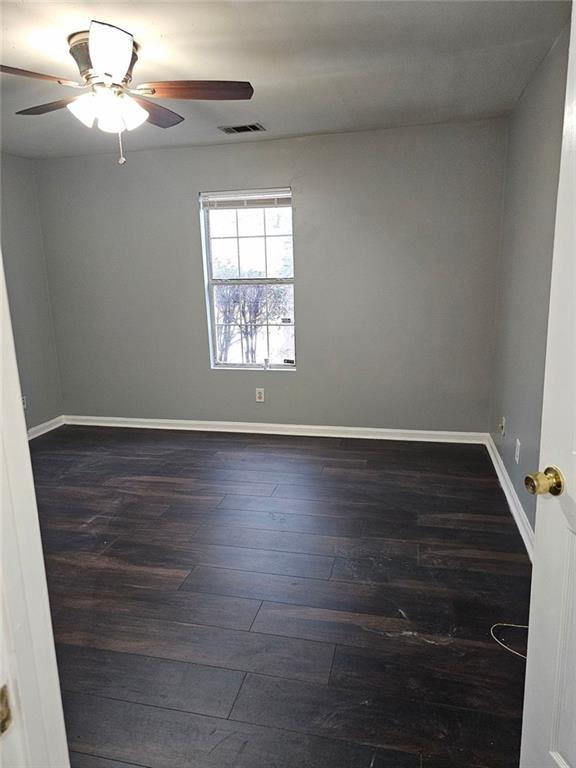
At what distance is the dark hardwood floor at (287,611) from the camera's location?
1.63m

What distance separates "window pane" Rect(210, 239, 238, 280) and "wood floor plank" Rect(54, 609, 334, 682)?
9.50 feet

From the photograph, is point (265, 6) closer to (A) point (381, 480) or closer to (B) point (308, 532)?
(B) point (308, 532)

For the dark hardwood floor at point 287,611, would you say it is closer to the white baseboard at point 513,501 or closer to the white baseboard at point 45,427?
the white baseboard at point 513,501

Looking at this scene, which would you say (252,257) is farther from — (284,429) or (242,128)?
(284,429)

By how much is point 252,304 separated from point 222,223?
Answer: 0.71m

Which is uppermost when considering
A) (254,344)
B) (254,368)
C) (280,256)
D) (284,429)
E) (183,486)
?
(280,256)

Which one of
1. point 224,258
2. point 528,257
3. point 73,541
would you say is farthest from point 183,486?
point 528,257

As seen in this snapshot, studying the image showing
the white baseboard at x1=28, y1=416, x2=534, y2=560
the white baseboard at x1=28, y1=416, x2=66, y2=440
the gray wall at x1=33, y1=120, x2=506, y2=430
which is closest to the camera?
the gray wall at x1=33, y1=120, x2=506, y2=430

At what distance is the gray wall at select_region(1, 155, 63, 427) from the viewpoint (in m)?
4.30

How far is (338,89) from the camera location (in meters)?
2.85

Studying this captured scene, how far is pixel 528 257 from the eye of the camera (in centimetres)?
283

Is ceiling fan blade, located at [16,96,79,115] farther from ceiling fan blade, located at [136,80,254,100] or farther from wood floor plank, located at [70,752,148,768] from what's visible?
wood floor plank, located at [70,752,148,768]

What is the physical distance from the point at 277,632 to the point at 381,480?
1600mm

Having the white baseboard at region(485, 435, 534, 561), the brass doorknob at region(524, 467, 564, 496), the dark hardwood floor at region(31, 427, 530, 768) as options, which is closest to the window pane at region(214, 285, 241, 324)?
the dark hardwood floor at region(31, 427, 530, 768)
